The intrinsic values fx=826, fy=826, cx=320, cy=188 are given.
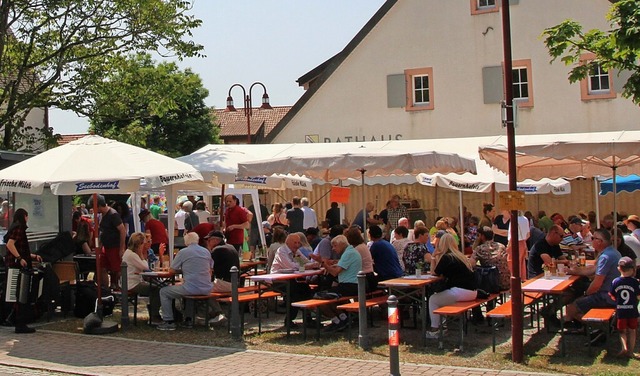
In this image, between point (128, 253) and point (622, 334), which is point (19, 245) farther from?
point (622, 334)

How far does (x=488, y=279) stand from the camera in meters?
11.5

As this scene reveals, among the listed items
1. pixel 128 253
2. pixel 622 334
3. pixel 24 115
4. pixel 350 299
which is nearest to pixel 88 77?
pixel 24 115

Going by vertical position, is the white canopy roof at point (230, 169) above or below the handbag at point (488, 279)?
above

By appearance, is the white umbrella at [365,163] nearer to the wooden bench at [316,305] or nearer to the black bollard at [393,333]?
the wooden bench at [316,305]

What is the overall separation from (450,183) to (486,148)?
5916 millimetres

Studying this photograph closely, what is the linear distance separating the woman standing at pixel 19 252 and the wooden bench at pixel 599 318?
25.7 feet

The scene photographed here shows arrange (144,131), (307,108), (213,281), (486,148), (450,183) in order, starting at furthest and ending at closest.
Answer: (307,108) → (144,131) → (450,183) → (213,281) → (486,148)

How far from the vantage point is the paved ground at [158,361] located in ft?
30.7

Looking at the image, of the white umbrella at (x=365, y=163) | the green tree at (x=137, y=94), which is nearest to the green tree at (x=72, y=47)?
the green tree at (x=137, y=94)

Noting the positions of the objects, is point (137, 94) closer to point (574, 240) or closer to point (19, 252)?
point (19, 252)

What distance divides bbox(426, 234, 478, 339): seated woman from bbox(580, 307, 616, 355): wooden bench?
159cm

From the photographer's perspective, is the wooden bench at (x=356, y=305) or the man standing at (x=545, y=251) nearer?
the wooden bench at (x=356, y=305)

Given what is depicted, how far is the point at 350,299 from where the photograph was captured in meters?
12.2

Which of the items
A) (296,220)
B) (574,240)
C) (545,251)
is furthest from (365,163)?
(296,220)
